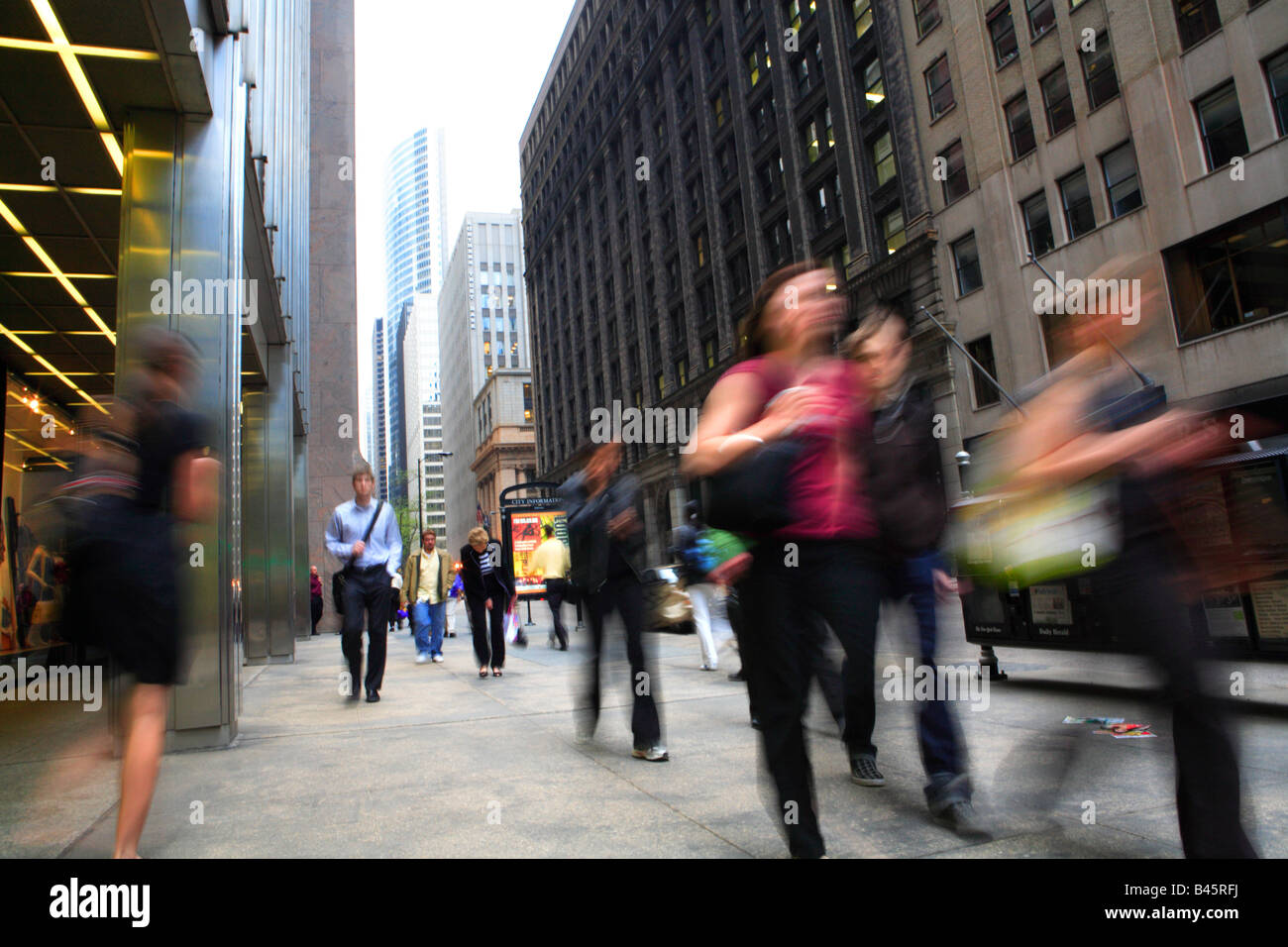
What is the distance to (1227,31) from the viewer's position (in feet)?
59.1

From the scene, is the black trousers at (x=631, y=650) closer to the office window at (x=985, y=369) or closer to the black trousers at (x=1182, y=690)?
the black trousers at (x=1182, y=690)

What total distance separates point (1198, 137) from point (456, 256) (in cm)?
11353

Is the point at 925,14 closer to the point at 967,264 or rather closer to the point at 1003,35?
the point at 1003,35

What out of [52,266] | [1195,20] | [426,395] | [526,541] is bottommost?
[526,541]

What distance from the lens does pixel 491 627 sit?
31.0ft

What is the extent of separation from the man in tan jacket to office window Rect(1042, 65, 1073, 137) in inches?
828

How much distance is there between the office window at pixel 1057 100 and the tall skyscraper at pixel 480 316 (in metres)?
91.0

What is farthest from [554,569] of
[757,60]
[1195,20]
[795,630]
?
[757,60]

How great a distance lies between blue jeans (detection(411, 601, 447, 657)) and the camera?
38.4ft

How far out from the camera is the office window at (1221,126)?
711 inches

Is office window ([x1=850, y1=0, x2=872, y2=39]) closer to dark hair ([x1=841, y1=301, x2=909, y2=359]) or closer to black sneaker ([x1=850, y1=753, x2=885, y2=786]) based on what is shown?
dark hair ([x1=841, y1=301, x2=909, y2=359])

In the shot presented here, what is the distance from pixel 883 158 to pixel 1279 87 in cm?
1297
